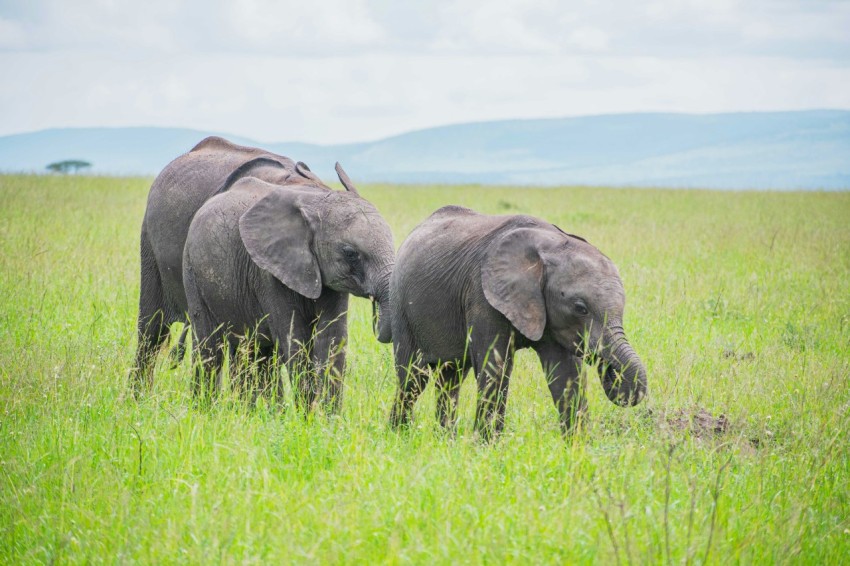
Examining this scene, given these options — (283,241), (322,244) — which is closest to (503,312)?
A: (322,244)

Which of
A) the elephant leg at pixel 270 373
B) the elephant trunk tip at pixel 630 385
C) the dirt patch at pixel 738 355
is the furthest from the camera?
the dirt patch at pixel 738 355

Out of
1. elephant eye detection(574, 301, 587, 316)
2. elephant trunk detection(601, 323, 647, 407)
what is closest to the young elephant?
elephant eye detection(574, 301, 587, 316)

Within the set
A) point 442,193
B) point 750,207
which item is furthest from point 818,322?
point 442,193

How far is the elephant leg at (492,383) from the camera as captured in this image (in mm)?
6227

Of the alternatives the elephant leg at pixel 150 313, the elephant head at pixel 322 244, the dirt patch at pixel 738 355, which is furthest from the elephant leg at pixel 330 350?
the dirt patch at pixel 738 355

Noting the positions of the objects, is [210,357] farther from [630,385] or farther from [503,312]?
[630,385]

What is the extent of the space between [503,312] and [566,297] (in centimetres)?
38

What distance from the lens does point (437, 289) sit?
6.89 metres

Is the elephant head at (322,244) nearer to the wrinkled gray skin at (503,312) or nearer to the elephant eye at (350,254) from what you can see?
the elephant eye at (350,254)

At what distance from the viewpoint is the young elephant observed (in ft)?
22.4

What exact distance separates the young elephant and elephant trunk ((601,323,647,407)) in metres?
1.64

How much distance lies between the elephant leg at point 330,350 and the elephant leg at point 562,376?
1.31m

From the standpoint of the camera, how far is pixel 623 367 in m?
5.95

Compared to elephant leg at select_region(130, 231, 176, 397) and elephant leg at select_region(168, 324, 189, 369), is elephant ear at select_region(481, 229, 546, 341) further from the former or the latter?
elephant leg at select_region(130, 231, 176, 397)
